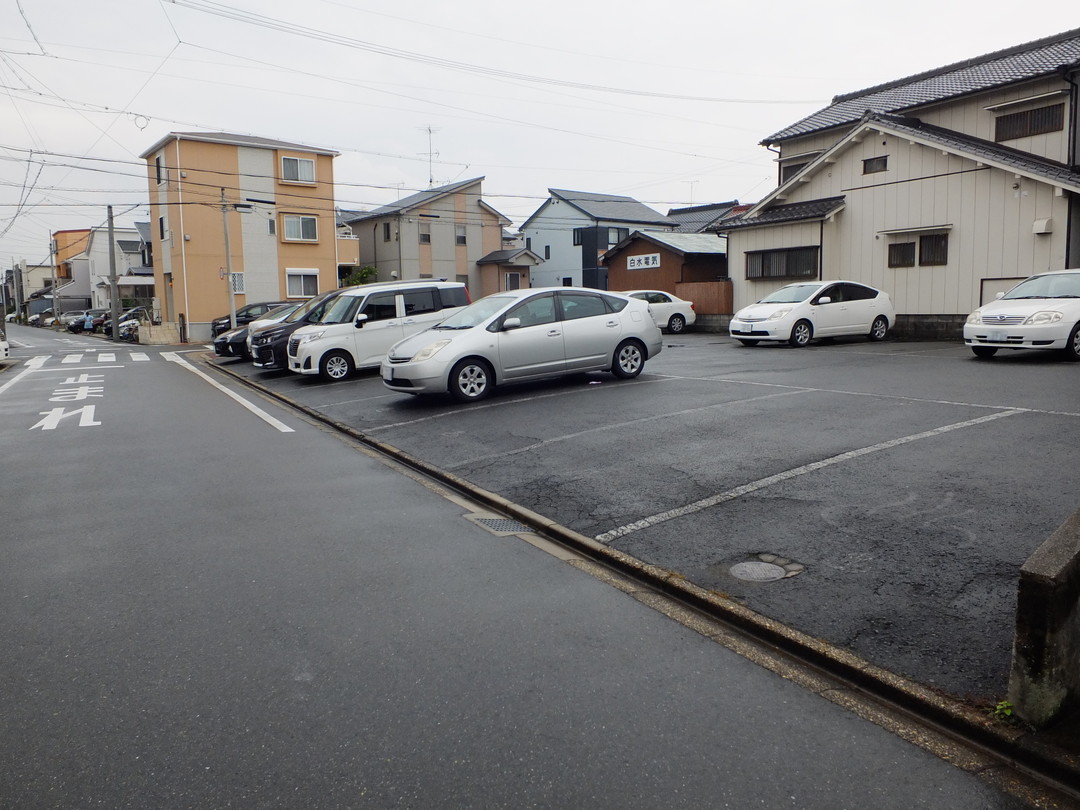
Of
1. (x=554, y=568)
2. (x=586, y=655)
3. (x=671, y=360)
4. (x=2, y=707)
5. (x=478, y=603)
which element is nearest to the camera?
(x=2, y=707)

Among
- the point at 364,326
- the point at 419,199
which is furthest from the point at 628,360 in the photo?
the point at 419,199

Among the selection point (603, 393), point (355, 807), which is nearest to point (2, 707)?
point (355, 807)

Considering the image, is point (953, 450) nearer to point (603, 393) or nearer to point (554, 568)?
point (554, 568)

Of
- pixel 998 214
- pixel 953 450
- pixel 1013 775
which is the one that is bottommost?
pixel 1013 775

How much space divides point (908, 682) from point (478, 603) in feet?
7.05

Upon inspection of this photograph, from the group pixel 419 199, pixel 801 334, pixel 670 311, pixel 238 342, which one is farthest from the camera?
pixel 419 199

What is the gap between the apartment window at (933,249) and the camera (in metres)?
19.4

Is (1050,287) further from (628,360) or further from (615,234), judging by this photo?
(615,234)

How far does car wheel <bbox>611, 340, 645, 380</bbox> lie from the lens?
12.6 metres

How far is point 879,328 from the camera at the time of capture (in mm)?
19375

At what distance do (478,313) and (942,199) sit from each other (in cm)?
1333

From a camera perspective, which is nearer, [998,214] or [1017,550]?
[1017,550]

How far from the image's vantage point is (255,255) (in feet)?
121

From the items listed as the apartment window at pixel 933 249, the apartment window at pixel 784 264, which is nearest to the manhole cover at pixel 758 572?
the apartment window at pixel 933 249
